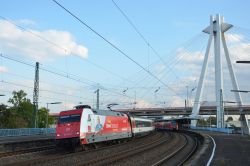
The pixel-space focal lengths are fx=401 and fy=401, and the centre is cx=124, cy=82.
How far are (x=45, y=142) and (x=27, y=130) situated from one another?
23.6 metres

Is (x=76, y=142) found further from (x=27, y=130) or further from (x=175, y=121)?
(x=175, y=121)

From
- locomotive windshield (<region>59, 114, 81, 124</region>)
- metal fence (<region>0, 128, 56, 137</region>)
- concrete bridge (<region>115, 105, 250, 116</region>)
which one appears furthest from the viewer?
concrete bridge (<region>115, 105, 250, 116</region>)

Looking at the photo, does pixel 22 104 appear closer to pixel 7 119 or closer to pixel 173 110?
pixel 7 119

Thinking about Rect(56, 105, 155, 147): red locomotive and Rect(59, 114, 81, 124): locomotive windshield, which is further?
Rect(59, 114, 81, 124): locomotive windshield

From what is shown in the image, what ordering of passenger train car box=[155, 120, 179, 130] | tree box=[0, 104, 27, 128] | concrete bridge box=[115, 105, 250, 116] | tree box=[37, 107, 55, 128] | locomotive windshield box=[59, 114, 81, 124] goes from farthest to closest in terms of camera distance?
1. tree box=[37, 107, 55, 128]
2. concrete bridge box=[115, 105, 250, 116]
3. tree box=[0, 104, 27, 128]
4. passenger train car box=[155, 120, 179, 130]
5. locomotive windshield box=[59, 114, 81, 124]

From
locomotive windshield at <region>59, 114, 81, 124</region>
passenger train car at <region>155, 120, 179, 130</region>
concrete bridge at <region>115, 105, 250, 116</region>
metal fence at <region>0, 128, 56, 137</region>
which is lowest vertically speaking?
metal fence at <region>0, 128, 56, 137</region>

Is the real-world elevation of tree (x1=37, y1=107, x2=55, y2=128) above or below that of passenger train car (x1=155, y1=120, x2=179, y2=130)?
above

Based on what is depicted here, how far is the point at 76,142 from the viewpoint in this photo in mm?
29734

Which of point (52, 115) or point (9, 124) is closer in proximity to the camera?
point (9, 124)

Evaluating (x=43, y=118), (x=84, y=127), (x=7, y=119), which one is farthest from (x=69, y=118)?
(x=43, y=118)

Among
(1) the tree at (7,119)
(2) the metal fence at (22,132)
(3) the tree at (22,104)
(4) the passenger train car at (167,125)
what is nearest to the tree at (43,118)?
(3) the tree at (22,104)

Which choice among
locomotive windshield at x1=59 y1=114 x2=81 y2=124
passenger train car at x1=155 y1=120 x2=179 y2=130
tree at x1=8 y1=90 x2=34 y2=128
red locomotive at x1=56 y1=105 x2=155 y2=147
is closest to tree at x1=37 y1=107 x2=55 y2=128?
tree at x1=8 y1=90 x2=34 y2=128

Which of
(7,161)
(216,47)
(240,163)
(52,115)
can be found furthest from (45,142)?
(52,115)

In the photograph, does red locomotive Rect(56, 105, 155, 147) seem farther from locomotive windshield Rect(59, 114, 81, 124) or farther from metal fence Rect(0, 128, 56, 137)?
metal fence Rect(0, 128, 56, 137)
